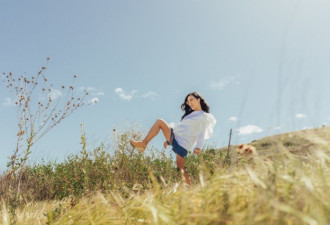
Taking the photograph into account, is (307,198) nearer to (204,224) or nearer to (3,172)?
(204,224)

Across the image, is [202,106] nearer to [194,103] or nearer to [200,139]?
[194,103]

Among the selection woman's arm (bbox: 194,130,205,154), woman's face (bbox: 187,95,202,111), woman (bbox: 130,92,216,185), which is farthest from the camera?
woman's face (bbox: 187,95,202,111)

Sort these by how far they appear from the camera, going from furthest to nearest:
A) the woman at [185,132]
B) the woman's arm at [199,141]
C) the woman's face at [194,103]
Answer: the woman's face at [194,103] < the woman at [185,132] < the woman's arm at [199,141]

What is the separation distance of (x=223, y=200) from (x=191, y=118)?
17.6 ft

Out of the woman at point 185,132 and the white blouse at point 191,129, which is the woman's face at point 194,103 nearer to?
the woman at point 185,132

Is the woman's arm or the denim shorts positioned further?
the denim shorts

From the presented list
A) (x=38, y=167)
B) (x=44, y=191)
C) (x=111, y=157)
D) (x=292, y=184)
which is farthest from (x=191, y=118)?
(x=292, y=184)

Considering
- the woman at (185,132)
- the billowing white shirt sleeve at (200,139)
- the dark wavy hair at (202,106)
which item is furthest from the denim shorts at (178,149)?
the dark wavy hair at (202,106)

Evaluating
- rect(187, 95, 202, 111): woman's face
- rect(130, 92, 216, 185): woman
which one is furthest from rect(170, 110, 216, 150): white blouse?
rect(187, 95, 202, 111): woman's face

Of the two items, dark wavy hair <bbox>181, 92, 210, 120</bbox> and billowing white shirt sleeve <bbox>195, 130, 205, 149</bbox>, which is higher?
dark wavy hair <bbox>181, 92, 210, 120</bbox>

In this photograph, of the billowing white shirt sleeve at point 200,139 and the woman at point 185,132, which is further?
the woman at point 185,132

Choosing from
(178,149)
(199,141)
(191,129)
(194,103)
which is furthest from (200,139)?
(194,103)

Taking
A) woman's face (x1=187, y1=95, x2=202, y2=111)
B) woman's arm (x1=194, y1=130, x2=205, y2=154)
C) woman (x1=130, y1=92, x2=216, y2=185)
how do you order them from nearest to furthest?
1. woman's arm (x1=194, y1=130, x2=205, y2=154)
2. woman (x1=130, y1=92, x2=216, y2=185)
3. woman's face (x1=187, y1=95, x2=202, y2=111)

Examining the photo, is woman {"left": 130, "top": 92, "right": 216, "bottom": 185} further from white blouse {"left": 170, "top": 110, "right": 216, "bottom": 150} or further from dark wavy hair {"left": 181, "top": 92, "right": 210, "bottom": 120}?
dark wavy hair {"left": 181, "top": 92, "right": 210, "bottom": 120}
